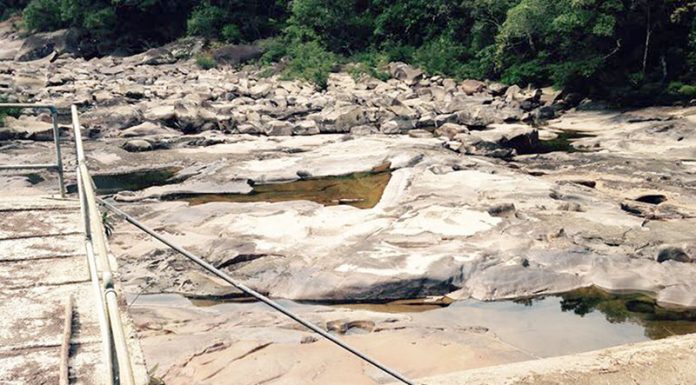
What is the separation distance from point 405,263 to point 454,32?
23825 millimetres

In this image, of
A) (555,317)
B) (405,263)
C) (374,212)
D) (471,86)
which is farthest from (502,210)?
(471,86)

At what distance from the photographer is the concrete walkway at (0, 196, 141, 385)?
2939 millimetres

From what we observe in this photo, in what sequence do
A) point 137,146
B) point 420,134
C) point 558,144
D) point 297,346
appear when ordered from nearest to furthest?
point 297,346 < point 137,146 < point 558,144 < point 420,134

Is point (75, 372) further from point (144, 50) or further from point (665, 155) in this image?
point (144, 50)

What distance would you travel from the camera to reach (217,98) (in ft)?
74.0

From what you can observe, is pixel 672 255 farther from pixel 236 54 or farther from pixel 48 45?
pixel 48 45

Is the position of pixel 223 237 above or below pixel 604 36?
below

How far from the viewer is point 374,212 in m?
9.18

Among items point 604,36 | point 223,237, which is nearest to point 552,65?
point 604,36

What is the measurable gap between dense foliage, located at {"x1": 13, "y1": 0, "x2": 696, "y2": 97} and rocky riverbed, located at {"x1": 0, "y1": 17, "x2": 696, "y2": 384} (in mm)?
2681

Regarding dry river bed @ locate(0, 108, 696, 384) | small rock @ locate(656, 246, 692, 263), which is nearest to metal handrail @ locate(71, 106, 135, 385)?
dry river bed @ locate(0, 108, 696, 384)

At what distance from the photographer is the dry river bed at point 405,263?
5.61 m

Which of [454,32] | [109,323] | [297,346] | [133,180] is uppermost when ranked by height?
[109,323]

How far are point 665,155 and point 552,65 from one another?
984cm
